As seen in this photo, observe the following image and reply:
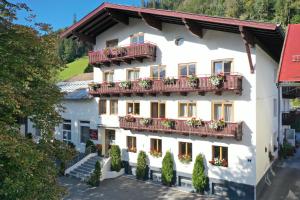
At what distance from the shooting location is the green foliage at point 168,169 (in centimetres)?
2266

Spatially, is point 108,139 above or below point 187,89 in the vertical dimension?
below

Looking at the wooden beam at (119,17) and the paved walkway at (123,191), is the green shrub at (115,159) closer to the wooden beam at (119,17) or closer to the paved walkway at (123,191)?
the paved walkway at (123,191)

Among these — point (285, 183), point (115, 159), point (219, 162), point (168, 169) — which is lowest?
point (285, 183)

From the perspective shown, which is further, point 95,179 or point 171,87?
point 95,179

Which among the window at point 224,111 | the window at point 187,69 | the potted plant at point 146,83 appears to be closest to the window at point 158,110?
the potted plant at point 146,83

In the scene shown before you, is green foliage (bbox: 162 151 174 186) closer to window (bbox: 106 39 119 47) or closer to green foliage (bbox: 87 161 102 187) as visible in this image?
green foliage (bbox: 87 161 102 187)

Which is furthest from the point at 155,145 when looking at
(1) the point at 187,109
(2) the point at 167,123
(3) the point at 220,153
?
(3) the point at 220,153

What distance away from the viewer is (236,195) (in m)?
20.2

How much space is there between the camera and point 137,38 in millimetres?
25422

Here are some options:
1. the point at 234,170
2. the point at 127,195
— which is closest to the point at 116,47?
the point at 127,195

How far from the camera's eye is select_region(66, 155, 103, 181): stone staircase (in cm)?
2542

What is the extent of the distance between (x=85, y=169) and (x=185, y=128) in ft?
34.1

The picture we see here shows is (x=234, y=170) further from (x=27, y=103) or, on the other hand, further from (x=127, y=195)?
(x=27, y=103)

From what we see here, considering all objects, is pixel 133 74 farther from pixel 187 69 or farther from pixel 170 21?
pixel 170 21
